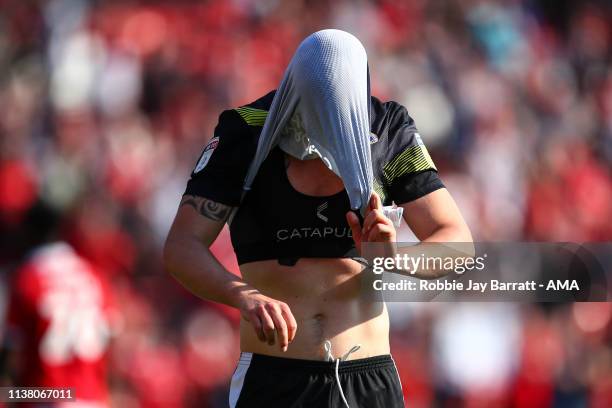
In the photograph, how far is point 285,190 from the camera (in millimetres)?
3250

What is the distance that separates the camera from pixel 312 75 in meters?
3.18

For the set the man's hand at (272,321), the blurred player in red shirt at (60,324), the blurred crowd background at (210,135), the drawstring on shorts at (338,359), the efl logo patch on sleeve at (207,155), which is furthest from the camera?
the blurred crowd background at (210,135)

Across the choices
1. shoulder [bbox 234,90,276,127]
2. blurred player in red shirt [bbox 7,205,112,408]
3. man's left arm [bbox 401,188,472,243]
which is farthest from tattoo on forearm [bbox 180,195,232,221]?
blurred player in red shirt [bbox 7,205,112,408]

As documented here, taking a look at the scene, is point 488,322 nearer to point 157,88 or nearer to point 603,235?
point 603,235

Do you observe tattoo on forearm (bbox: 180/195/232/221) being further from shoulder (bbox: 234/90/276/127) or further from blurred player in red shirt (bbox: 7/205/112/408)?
blurred player in red shirt (bbox: 7/205/112/408)

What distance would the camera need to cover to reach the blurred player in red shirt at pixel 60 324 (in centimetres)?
552

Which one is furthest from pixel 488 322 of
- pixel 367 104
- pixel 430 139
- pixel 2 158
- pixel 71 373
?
pixel 367 104

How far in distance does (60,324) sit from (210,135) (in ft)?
9.27

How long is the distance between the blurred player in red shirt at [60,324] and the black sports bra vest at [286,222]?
2.52 metres

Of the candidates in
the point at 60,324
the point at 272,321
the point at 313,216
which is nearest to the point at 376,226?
the point at 272,321

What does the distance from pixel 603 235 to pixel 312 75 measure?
6.33 meters

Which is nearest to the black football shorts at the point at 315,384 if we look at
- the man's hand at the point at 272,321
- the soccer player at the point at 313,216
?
the soccer player at the point at 313,216

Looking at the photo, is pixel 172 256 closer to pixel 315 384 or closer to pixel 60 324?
pixel 315 384

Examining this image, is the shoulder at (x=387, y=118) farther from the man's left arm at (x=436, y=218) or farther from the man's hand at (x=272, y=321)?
the man's hand at (x=272, y=321)
